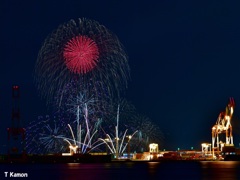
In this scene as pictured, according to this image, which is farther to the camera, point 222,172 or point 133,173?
point 133,173

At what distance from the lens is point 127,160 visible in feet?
620

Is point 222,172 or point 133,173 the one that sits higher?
point 222,172

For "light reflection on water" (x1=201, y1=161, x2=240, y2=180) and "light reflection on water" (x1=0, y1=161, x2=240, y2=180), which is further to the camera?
"light reflection on water" (x1=0, y1=161, x2=240, y2=180)

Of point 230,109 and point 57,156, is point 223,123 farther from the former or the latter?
point 57,156

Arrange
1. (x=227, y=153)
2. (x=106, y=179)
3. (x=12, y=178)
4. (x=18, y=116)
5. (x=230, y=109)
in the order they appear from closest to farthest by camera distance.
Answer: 1. (x=12, y=178)
2. (x=106, y=179)
3. (x=230, y=109)
4. (x=18, y=116)
5. (x=227, y=153)

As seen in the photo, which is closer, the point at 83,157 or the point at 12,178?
the point at 12,178

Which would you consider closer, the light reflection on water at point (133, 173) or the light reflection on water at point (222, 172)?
the light reflection on water at point (222, 172)

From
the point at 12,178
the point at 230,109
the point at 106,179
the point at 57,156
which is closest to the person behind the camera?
the point at 12,178

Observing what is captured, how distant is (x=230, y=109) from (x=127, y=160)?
46.0m

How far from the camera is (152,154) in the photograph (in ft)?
648

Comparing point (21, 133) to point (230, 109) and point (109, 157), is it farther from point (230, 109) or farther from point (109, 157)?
point (230, 109)

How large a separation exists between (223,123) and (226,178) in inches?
3354

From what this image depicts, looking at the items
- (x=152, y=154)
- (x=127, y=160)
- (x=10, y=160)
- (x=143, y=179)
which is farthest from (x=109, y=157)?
(x=143, y=179)

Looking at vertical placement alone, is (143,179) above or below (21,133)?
below
